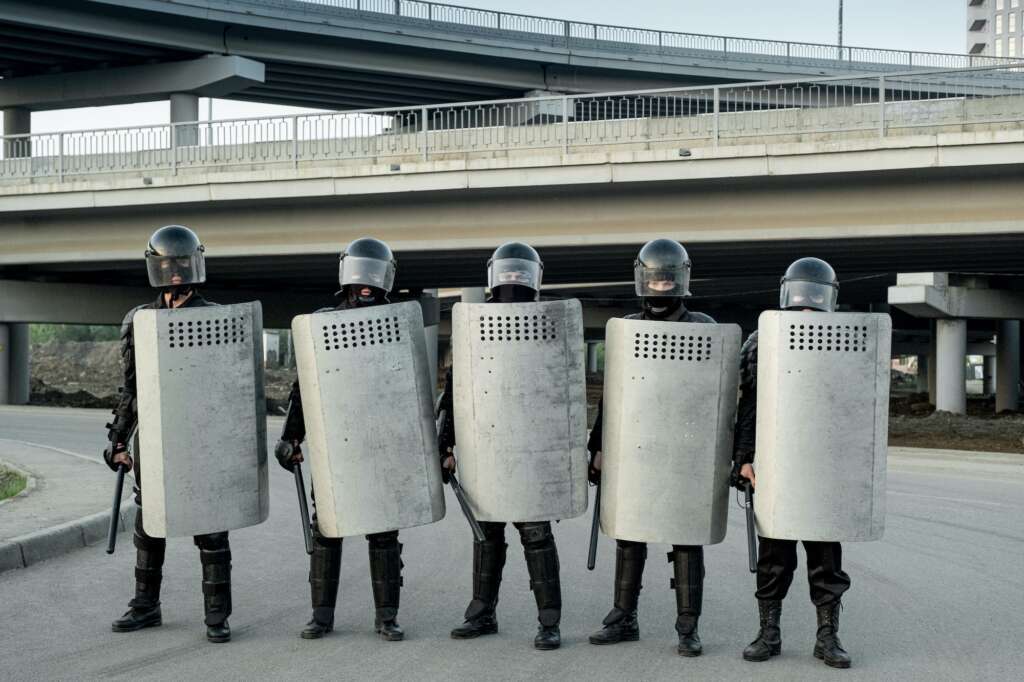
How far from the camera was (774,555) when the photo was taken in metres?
6.30

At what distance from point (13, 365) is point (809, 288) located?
3386cm

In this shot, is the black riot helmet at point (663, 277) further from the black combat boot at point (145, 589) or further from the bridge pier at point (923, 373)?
the bridge pier at point (923, 373)

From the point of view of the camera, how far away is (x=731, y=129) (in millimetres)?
22469

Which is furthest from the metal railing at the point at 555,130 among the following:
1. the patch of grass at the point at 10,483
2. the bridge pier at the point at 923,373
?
the bridge pier at the point at 923,373

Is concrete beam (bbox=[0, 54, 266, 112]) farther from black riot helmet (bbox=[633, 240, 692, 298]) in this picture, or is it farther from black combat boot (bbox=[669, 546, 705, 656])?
black combat boot (bbox=[669, 546, 705, 656])

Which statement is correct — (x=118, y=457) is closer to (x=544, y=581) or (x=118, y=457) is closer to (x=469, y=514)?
(x=469, y=514)

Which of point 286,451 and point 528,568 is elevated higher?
point 286,451

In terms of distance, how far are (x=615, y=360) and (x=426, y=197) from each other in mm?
18928

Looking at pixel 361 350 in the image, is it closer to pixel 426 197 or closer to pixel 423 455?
pixel 423 455

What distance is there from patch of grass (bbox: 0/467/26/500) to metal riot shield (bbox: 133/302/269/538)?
5590 millimetres

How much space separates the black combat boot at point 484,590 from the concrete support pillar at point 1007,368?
32.1 m

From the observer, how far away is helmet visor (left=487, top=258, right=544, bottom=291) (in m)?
6.62

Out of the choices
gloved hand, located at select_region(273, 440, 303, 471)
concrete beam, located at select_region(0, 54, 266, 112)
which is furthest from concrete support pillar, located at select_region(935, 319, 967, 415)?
gloved hand, located at select_region(273, 440, 303, 471)

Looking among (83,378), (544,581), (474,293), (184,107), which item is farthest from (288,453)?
(83,378)
